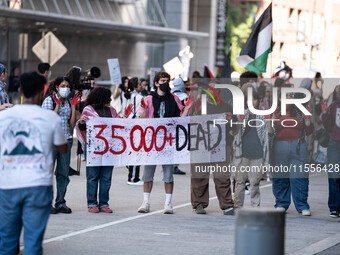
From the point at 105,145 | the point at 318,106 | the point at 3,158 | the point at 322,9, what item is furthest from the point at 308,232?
the point at 322,9

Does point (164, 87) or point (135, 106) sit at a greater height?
point (164, 87)

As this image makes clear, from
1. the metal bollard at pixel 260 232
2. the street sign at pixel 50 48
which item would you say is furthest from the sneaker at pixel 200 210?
the street sign at pixel 50 48

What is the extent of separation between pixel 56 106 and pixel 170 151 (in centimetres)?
195

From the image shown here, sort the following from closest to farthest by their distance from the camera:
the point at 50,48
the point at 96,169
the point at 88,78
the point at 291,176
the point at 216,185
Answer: the point at 96,169, the point at 216,185, the point at 291,176, the point at 88,78, the point at 50,48

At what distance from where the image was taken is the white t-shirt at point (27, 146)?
698 centimetres

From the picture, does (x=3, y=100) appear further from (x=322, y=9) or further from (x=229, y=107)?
(x=322, y=9)

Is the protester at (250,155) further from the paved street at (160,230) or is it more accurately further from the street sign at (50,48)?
the street sign at (50,48)

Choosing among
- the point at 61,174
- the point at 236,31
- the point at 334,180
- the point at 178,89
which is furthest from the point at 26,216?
the point at 236,31

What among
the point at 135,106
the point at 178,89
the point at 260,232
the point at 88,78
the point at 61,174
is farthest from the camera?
the point at 88,78

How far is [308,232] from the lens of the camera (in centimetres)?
1137

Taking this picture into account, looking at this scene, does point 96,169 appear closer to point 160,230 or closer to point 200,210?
point 200,210

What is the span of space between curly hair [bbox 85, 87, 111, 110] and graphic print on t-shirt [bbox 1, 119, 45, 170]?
5.25m

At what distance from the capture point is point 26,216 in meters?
6.96

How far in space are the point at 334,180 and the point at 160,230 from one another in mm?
3146
